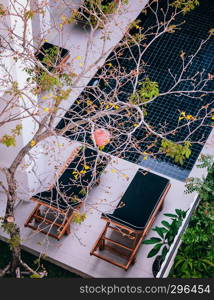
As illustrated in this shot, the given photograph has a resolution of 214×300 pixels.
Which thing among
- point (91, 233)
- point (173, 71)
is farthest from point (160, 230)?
point (173, 71)

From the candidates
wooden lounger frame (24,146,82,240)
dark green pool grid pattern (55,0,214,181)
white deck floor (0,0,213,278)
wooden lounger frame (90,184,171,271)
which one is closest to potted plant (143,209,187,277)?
wooden lounger frame (90,184,171,271)

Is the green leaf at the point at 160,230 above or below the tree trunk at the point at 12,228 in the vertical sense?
above

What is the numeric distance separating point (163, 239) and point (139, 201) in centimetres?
69

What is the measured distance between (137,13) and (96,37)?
3.77 feet

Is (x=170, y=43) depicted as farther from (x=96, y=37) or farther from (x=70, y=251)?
(x=70, y=251)

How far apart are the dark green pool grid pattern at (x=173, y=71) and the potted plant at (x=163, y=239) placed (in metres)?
1.42

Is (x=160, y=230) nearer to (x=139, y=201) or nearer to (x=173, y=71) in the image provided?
(x=139, y=201)

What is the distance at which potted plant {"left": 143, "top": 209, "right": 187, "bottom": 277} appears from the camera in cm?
783

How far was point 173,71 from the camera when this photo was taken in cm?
1082

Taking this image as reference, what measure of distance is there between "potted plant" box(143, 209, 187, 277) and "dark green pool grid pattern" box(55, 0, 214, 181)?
1422 millimetres

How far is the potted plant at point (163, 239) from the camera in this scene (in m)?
7.83

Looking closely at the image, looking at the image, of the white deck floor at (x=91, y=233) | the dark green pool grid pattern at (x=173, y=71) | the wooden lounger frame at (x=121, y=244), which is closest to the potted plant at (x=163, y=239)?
the wooden lounger frame at (x=121, y=244)

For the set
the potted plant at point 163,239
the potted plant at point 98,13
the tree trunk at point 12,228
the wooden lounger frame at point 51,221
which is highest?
the potted plant at point 98,13

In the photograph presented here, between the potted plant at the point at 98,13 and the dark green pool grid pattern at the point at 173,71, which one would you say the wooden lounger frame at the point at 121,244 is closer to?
the dark green pool grid pattern at the point at 173,71
